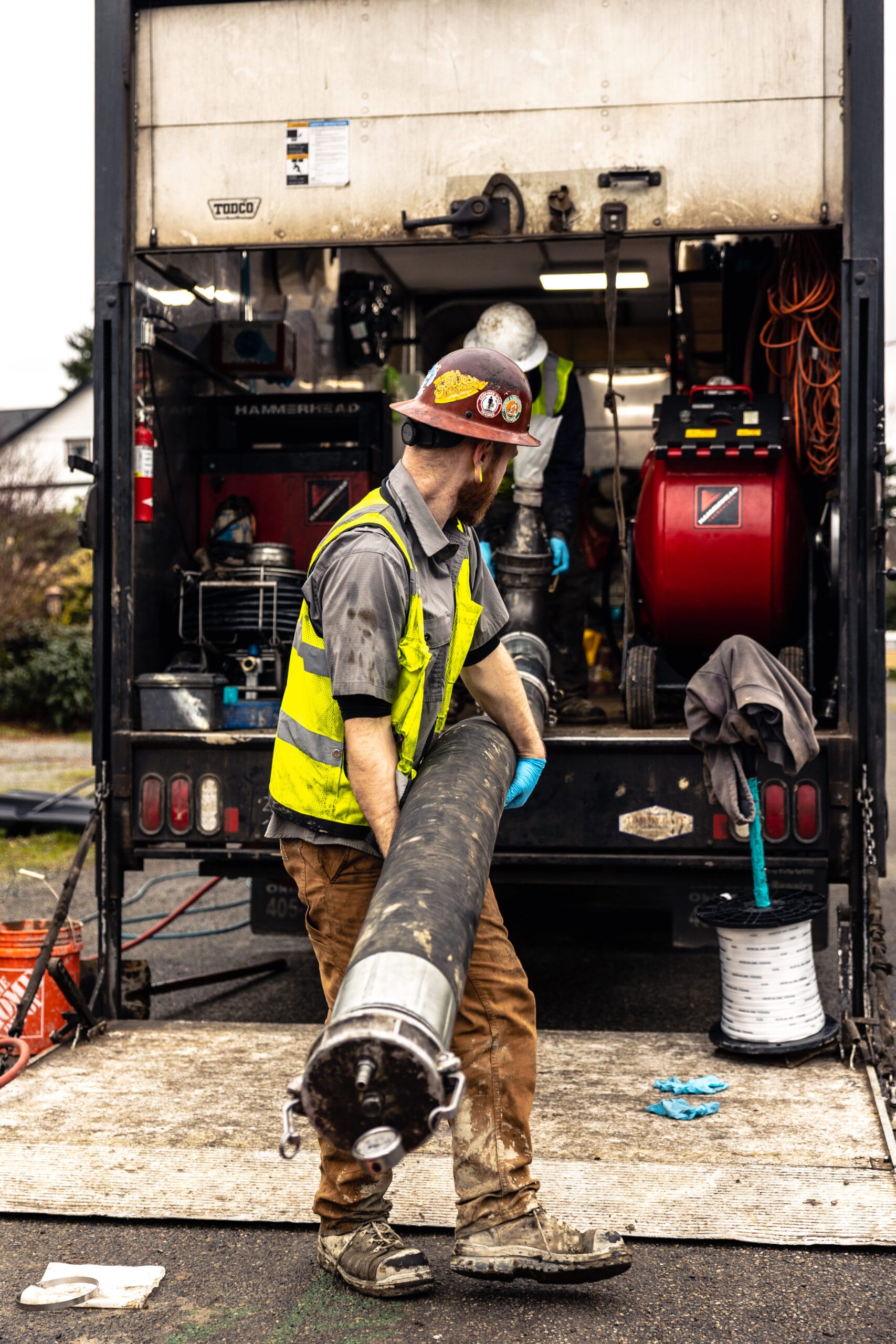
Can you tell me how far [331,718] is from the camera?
303cm

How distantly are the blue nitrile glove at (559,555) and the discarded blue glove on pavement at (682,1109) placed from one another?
274cm

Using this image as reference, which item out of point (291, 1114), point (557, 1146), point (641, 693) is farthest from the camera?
point (641, 693)

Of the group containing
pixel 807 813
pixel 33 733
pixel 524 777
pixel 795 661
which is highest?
pixel 795 661

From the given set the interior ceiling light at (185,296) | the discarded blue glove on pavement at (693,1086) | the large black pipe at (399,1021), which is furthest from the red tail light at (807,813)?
the interior ceiling light at (185,296)

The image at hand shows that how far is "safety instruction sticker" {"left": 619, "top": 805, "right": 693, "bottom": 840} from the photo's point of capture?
4566 millimetres

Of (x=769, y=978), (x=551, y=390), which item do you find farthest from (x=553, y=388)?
(x=769, y=978)

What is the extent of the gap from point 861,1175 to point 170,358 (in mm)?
3784

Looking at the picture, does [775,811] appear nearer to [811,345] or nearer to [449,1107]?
[811,345]

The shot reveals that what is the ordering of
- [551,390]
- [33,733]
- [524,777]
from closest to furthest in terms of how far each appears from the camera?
[524,777] → [551,390] → [33,733]

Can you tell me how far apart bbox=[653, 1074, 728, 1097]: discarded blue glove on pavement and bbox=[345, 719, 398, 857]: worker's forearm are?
63.0 inches

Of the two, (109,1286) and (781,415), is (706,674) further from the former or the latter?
(109,1286)

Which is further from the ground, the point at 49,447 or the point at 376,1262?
the point at 49,447

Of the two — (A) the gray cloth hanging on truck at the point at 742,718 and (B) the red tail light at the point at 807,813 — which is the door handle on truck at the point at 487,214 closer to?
(A) the gray cloth hanging on truck at the point at 742,718

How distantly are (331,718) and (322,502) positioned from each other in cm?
353
